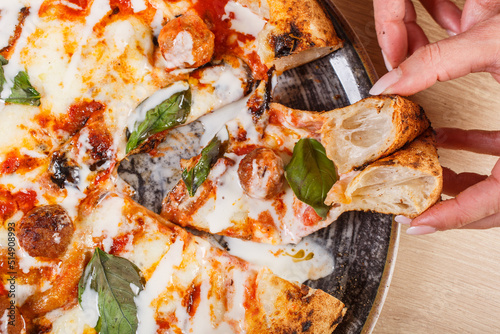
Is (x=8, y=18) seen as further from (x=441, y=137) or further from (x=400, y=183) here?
(x=441, y=137)

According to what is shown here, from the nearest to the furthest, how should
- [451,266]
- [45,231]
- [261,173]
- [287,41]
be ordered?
1. [45,231]
2. [261,173]
3. [287,41]
4. [451,266]

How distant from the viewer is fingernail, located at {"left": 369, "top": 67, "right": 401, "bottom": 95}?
1402mm

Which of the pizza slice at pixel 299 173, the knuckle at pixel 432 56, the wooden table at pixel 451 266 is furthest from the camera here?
the wooden table at pixel 451 266

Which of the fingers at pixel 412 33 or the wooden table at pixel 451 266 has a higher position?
the fingers at pixel 412 33

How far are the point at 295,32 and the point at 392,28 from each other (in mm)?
393

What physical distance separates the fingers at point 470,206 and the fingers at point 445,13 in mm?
797

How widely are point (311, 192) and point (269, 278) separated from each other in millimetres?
388

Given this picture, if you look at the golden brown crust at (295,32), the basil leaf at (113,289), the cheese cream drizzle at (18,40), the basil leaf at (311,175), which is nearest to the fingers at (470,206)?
the basil leaf at (311,175)

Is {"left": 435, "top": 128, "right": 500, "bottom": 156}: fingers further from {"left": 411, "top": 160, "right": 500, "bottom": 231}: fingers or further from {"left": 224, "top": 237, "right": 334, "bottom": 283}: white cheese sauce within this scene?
{"left": 224, "top": 237, "right": 334, "bottom": 283}: white cheese sauce

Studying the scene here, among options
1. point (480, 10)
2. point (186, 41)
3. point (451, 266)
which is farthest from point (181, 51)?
point (451, 266)

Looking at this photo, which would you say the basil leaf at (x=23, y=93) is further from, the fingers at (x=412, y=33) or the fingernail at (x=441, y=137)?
the fingernail at (x=441, y=137)

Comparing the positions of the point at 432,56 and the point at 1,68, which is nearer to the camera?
the point at 432,56

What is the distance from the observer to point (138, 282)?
158 centimetres

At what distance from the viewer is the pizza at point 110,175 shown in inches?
61.4
